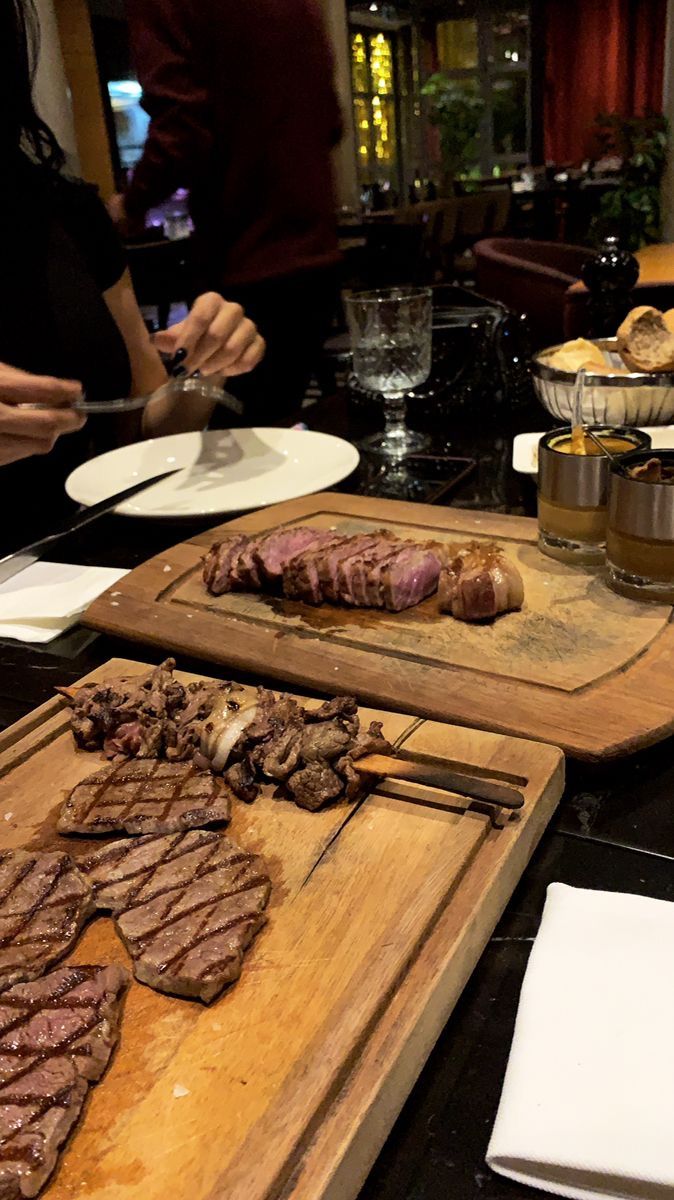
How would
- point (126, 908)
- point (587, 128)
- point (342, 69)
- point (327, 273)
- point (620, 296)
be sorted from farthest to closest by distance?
point (587, 128) < point (342, 69) < point (327, 273) < point (620, 296) < point (126, 908)

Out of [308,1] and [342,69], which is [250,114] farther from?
[342,69]

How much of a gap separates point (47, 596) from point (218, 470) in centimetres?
91

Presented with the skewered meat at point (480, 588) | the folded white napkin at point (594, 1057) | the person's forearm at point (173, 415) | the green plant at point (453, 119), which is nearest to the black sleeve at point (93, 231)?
the person's forearm at point (173, 415)

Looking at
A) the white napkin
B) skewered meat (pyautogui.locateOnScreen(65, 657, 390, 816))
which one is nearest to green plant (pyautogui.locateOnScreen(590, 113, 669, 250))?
the white napkin

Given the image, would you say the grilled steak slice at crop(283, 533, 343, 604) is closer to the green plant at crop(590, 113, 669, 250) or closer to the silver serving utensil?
the silver serving utensil

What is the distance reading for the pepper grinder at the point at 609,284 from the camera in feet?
11.2

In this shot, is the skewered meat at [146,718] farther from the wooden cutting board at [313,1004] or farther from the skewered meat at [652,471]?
the skewered meat at [652,471]

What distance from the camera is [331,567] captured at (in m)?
2.03

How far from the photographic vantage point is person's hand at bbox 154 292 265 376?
310cm

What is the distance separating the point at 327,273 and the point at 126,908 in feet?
13.6

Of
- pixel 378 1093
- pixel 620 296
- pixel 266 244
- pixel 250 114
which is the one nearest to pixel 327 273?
pixel 266 244

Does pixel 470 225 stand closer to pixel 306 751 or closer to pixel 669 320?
pixel 669 320

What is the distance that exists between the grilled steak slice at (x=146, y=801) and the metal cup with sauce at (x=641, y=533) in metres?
0.98

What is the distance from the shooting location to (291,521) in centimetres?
253
